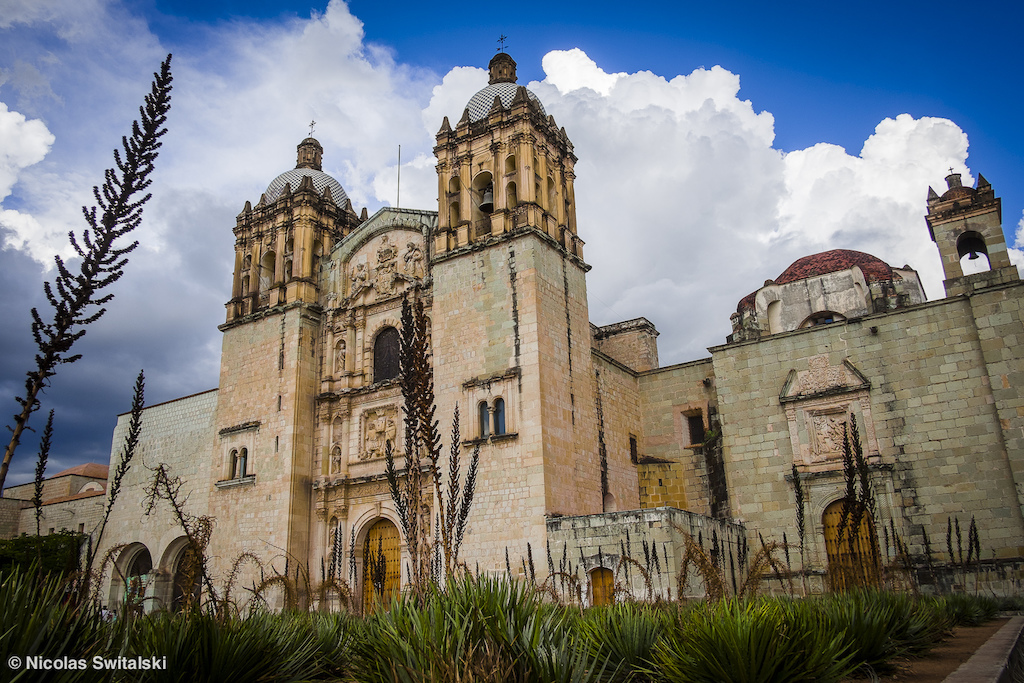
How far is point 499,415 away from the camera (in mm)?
16750

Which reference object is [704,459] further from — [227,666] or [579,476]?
[227,666]

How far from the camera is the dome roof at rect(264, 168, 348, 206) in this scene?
952 inches

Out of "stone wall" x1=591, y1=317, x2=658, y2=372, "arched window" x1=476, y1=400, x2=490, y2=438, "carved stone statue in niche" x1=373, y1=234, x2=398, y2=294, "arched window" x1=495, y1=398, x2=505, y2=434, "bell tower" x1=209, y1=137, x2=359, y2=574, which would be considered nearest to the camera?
"arched window" x1=495, y1=398, x2=505, y2=434

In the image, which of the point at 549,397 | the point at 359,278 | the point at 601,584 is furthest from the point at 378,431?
the point at 601,584

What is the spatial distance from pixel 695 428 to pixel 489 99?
11.2m

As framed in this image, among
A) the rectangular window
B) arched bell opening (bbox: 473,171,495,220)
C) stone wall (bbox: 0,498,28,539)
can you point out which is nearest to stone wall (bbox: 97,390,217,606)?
stone wall (bbox: 0,498,28,539)

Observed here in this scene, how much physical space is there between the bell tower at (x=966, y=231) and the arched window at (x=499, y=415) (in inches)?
447

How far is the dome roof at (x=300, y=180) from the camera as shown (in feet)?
79.4

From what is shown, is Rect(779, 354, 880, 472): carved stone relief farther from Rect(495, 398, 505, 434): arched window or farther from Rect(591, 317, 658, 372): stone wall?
Rect(495, 398, 505, 434): arched window

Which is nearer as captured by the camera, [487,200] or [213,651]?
[213,651]

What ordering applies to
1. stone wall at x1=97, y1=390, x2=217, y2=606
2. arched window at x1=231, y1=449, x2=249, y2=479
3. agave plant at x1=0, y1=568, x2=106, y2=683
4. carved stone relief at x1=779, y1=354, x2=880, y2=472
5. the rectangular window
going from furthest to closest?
stone wall at x1=97, y1=390, x2=217, y2=606 → arched window at x1=231, y1=449, x2=249, y2=479 → the rectangular window → carved stone relief at x1=779, y1=354, x2=880, y2=472 → agave plant at x1=0, y1=568, x2=106, y2=683

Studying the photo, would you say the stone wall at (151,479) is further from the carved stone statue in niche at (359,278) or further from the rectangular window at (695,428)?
the rectangular window at (695,428)

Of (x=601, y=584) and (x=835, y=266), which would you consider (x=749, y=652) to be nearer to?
(x=601, y=584)

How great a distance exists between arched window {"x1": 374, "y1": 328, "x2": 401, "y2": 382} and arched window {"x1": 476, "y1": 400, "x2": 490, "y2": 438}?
3703 millimetres
